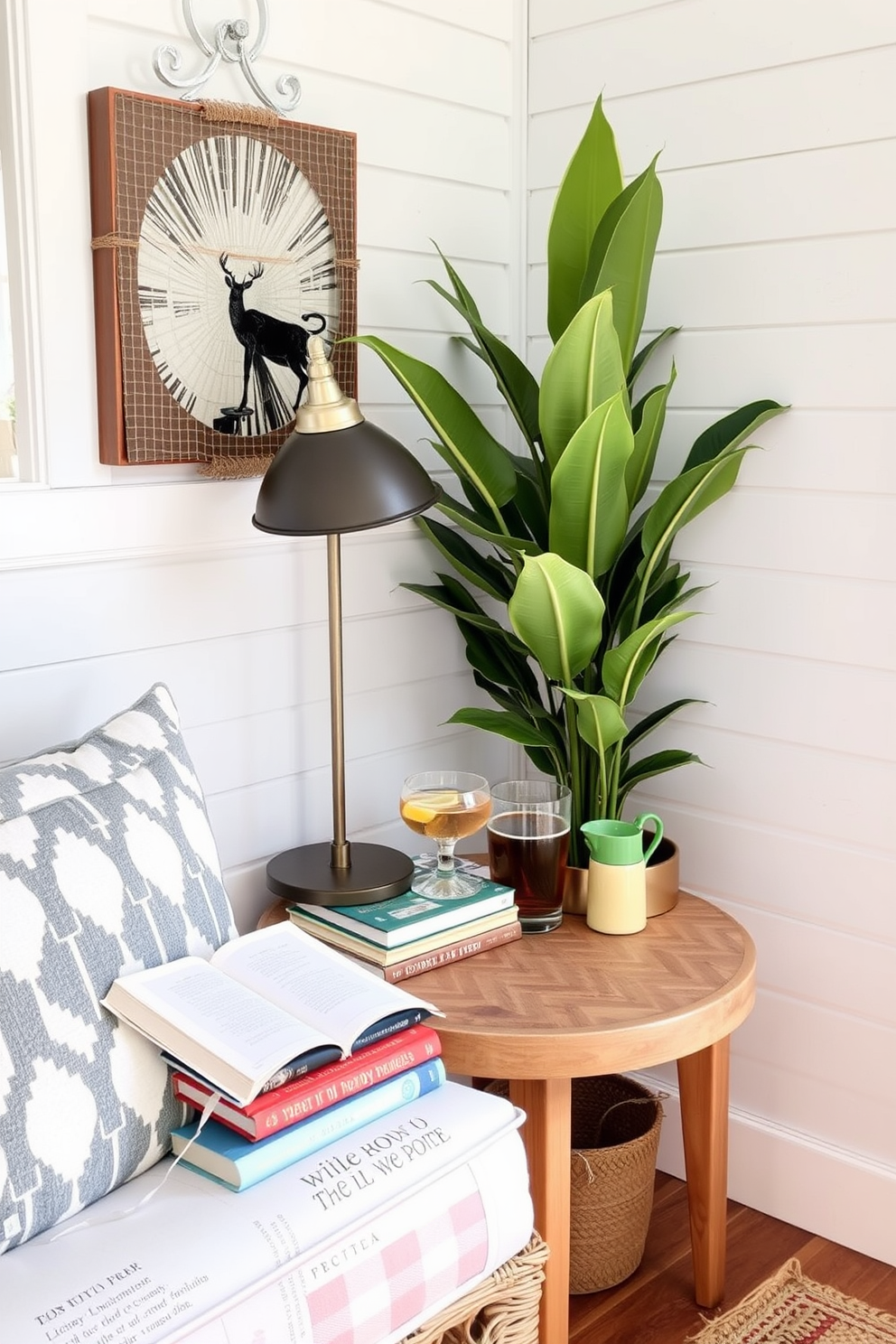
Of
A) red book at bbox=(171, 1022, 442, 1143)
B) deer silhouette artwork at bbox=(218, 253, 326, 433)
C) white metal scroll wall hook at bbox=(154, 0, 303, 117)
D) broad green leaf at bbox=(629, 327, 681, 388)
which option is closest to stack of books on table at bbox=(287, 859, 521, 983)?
red book at bbox=(171, 1022, 442, 1143)

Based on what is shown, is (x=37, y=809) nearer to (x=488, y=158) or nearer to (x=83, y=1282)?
(x=83, y=1282)

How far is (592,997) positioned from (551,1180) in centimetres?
24

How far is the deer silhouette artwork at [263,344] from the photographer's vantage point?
1.92m

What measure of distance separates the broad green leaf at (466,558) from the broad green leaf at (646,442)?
278 mm

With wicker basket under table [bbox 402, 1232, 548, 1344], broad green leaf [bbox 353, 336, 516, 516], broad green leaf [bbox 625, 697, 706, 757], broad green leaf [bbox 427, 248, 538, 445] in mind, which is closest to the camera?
wicker basket under table [bbox 402, 1232, 548, 1344]

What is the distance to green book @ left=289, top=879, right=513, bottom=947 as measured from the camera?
1.77 m

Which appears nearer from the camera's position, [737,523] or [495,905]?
Result: [495,905]

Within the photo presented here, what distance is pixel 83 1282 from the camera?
118cm

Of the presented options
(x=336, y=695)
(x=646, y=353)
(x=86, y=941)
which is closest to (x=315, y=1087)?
(x=86, y=941)

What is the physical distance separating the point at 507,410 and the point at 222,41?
84cm

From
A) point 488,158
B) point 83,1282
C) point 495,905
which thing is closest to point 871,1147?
point 495,905

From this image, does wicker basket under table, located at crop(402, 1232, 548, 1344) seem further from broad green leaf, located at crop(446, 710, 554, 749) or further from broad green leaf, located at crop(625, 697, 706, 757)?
broad green leaf, located at crop(625, 697, 706, 757)

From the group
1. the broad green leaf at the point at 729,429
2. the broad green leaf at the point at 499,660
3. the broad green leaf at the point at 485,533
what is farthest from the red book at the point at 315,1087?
the broad green leaf at the point at 729,429

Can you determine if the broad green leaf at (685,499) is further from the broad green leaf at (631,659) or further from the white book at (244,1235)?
the white book at (244,1235)
